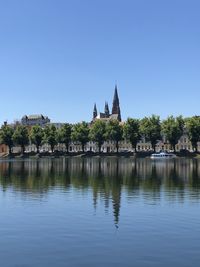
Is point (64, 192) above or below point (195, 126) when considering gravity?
below

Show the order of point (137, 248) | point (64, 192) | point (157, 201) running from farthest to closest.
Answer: point (64, 192), point (157, 201), point (137, 248)

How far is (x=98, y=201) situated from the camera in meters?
43.2

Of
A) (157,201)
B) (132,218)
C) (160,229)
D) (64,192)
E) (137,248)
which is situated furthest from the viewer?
(64,192)

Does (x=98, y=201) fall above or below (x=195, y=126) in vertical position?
below

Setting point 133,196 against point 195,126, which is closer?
point 133,196

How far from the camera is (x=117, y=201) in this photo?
1699 inches

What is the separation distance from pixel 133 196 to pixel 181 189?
8.99 m

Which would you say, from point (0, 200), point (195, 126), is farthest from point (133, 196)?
point (195, 126)

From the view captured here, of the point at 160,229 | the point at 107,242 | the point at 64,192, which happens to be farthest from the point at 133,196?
the point at 107,242

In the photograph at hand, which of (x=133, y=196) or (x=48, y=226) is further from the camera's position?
(x=133, y=196)

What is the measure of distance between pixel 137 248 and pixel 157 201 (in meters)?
18.4

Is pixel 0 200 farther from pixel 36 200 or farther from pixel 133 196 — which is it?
pixel 133 196

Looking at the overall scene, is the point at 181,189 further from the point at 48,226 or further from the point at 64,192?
the point at 48,226

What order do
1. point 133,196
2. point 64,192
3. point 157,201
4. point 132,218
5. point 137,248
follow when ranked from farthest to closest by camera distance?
point 64,192
point 133,196
point 157,201
point 132,218
point 137,248
